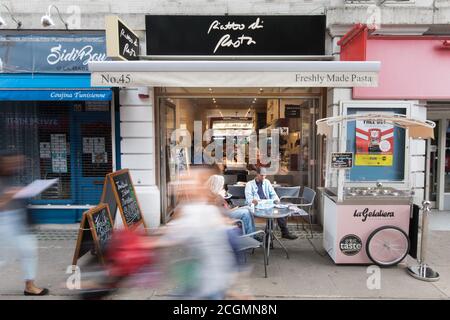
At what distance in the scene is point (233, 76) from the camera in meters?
4.66

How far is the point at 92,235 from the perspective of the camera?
13.7ft

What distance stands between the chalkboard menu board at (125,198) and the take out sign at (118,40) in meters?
1.98

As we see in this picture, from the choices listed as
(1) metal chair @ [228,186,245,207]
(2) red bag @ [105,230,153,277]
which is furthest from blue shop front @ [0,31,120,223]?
(2) red bag @ [105,230,153,277]

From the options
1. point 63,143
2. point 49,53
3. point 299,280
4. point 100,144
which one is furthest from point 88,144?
point 299,280

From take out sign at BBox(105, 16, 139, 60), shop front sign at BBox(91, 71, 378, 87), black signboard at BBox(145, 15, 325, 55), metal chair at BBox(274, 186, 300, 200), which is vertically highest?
black signboard at BBox(145, 15, 325, 55)

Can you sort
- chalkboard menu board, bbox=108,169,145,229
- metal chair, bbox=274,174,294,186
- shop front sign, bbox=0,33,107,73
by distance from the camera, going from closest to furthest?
chalkboard menu board, bbox=108,169,145,229 < shop front sign, bbox=0,33,107,73 < metal chair, bbox=274,174,294,186

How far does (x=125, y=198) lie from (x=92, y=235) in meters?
1.32

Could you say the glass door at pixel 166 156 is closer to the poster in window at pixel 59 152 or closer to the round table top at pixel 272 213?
the poster in window at pixel 59 152

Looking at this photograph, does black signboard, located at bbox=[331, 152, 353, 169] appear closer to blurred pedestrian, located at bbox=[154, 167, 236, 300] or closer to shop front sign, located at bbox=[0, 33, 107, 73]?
blurred pedestrian, located at bbox=[154, 167, 236, 300]

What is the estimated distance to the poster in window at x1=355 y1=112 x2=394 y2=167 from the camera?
21.0 ft

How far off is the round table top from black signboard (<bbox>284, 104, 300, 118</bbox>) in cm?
295

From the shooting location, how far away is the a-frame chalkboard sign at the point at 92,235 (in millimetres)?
4168

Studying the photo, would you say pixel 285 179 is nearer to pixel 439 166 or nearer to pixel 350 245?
pixel 350 245
